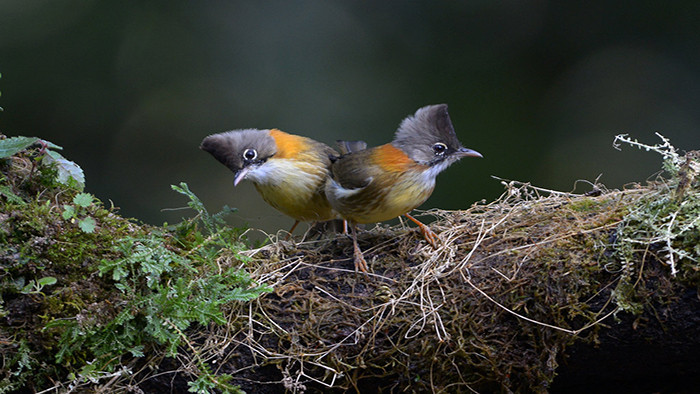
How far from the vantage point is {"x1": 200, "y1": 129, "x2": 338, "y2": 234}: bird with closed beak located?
11.7ft

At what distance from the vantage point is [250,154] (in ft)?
11.8

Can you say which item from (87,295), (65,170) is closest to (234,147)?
(65,170)

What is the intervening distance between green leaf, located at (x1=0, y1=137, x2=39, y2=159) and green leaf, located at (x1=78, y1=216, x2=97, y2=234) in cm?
42

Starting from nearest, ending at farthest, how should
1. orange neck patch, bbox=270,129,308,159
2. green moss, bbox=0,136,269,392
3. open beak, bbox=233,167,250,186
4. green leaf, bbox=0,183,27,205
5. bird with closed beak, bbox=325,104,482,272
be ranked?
green moss, bbox=0,136,269,392 < green leaf, bbox=0,183,27,205 < bird with closed beak, bbox=325,104,482,272 < open beak, bbox=233,167,250,186 < orange neck patch, bbox=270,129,308,159

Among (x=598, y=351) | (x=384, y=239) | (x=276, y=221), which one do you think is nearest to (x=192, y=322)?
(x=384, y=239)

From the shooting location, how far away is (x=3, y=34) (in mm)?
5320

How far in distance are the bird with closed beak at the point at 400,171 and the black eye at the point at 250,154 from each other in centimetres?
62

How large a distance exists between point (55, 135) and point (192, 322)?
376 centimetres

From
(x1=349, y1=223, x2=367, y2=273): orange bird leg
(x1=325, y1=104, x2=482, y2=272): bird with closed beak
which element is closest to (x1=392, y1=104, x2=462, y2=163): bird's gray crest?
(x1=325, y1=104, x2=482, y2=272): bird with closed beak

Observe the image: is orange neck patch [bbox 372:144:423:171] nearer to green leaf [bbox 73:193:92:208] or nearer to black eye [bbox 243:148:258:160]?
black eye [bbox 243:148:258:160]

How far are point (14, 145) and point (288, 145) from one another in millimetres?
1594

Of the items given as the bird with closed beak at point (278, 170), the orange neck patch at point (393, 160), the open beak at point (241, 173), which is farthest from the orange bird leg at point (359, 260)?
the open beak at point (241, 173)

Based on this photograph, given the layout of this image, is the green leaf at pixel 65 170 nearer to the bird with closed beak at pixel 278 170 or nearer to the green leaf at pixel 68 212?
the green leaf at pixel 68 212

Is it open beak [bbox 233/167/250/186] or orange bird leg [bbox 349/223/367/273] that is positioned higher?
orange bird leg [bbox 349/223/367/273]
